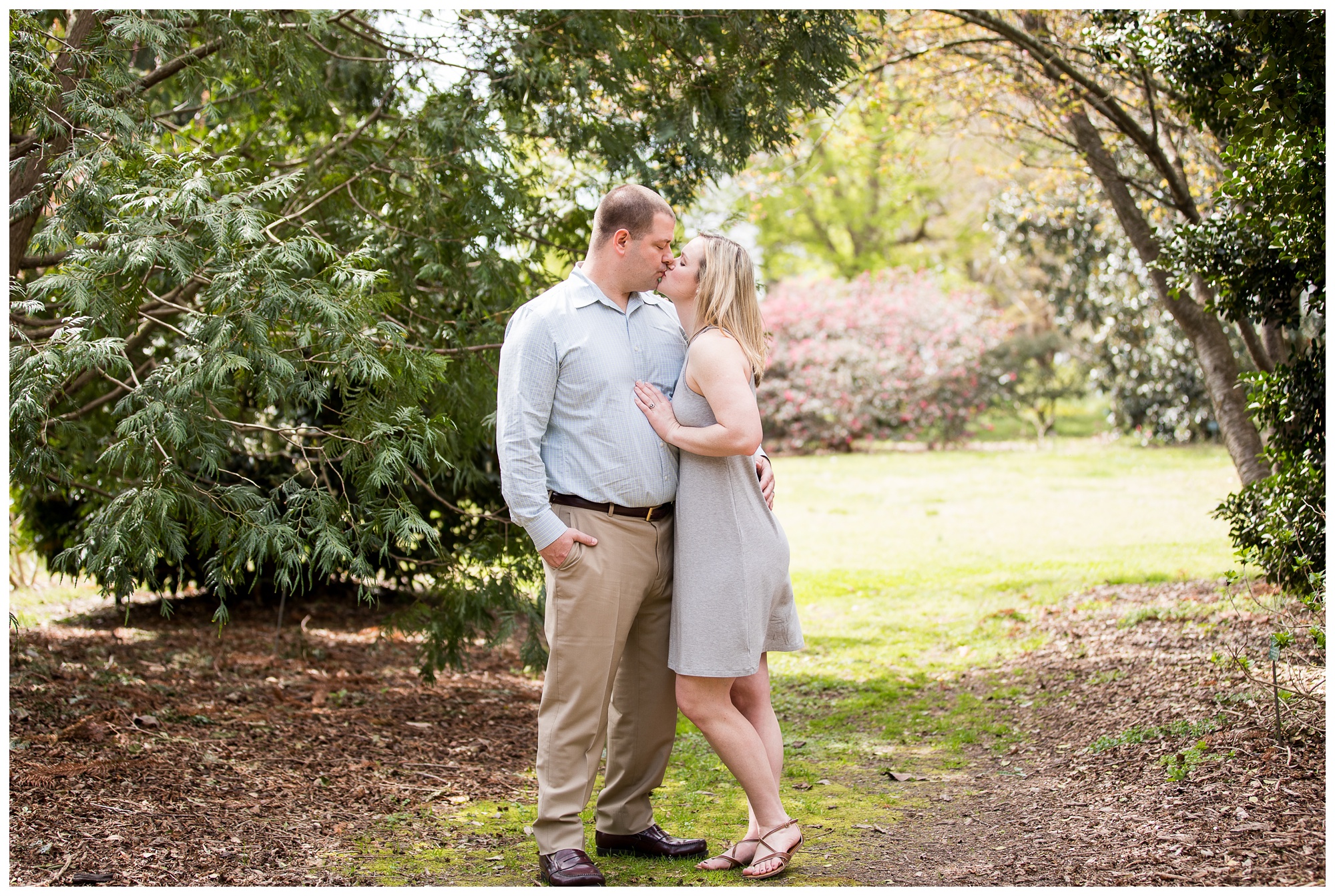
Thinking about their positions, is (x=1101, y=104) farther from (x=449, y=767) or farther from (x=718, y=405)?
(x=449, y=767)

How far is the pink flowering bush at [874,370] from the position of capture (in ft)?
61.1

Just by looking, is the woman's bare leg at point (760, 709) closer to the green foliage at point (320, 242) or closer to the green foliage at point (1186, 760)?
the green foliage at point (320, 242)

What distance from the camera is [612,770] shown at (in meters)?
3.64

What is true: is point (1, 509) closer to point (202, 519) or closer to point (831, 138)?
point (202, 519)

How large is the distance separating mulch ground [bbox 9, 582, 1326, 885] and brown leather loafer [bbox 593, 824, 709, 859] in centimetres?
39

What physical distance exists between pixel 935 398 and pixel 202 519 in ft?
54.3

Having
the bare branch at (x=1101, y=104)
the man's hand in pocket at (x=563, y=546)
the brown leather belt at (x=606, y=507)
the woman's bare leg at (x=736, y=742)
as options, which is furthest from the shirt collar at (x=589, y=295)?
the bare branch at (x=1101, y=104)

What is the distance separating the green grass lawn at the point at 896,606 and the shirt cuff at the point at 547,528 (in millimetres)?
1080

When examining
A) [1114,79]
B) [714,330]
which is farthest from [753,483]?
[1114,79]

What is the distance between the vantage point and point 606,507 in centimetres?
339

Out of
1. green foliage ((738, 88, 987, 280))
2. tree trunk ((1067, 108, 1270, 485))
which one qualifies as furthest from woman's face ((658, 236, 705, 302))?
green foliage ((738, 88, 987, 280))

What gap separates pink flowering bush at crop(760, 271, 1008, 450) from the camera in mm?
18609

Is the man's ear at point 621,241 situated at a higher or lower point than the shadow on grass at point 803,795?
higher

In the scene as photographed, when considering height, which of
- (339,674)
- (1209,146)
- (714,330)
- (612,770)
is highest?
(1209,146)
